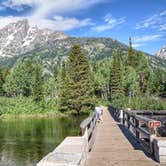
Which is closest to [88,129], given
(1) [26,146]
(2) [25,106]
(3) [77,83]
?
(1) [26,146]

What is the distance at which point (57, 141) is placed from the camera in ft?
96.3

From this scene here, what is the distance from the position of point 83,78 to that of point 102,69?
34.2 meters

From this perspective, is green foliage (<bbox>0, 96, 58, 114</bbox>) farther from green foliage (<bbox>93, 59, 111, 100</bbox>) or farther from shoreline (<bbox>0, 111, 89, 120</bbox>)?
green foliage (<bbox>93, 59, 111, 100</bbox>)

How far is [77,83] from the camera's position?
61.1m

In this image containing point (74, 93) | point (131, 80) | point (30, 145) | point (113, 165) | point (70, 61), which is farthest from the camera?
point (131, 80)

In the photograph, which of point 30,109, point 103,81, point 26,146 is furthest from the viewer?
point 103,81

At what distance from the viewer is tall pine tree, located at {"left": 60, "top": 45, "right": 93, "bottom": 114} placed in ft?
197

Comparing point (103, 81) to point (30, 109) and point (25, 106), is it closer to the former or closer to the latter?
point (25, 106)

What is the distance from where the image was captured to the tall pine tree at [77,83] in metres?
60.2

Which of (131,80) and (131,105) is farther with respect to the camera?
(131,80)

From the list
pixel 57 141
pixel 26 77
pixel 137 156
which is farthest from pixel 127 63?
pixel 137 156

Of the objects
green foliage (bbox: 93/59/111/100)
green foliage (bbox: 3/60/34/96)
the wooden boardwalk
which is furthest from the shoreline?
the wooden boardwalk

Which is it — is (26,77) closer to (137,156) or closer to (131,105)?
(131,105)

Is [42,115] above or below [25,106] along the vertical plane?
below
